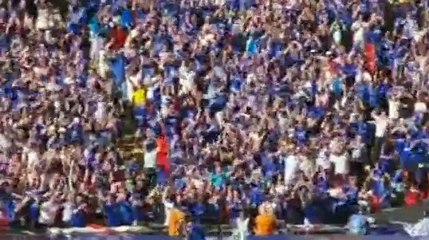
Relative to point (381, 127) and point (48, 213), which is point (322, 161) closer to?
point (381, 127)

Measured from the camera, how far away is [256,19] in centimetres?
3003

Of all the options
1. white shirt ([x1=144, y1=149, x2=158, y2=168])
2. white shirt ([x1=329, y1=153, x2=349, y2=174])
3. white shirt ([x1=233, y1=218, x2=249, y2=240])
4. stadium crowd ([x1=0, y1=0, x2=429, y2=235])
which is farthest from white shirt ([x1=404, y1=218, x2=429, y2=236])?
Answer: white shirt ([x1=144, y1=149, x2=158, y2=168])

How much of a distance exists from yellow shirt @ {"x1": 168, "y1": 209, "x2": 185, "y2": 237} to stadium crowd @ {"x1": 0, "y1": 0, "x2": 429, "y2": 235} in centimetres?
6

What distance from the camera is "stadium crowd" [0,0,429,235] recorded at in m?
24.8

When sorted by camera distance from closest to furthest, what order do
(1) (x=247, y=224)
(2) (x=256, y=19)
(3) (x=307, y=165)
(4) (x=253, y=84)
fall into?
(1) (x=247, y=224) < (3) (x=307, y=165) < (4) (x=253, y=84) < (2) (x=256, y=19)

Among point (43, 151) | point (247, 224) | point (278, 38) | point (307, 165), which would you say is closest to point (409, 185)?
point (307, 165)

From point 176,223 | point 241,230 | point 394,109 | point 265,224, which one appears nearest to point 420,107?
point 394,109

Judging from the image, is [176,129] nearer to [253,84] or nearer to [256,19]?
[253,84]

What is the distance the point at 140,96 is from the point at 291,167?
14.4 feet

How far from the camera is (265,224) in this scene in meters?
23.9

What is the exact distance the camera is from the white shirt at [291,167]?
83.7 ft

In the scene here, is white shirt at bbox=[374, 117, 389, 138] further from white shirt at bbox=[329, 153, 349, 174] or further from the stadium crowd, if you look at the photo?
white shirt at bbox=[329, 153, 349, 174]

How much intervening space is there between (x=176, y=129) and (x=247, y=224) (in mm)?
3982

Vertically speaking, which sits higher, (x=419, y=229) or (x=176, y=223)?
(x=176, y=223)
